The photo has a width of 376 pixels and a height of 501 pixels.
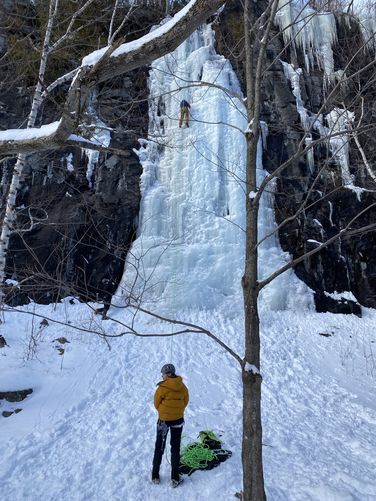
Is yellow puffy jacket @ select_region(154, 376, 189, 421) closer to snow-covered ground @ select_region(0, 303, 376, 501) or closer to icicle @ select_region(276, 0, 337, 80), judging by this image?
snow-covered ground @ select_region(0, 303, 376, 501)

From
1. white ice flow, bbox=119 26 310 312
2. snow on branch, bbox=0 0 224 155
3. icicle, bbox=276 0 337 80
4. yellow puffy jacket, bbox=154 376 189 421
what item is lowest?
yellow puffy jacket, bbox=154 376 189 421

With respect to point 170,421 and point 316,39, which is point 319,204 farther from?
point 170,421

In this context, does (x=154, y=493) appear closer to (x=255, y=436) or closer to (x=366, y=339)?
(x=255, y=436)

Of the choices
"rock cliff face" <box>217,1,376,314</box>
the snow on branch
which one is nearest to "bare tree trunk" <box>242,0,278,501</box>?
the snow on branch

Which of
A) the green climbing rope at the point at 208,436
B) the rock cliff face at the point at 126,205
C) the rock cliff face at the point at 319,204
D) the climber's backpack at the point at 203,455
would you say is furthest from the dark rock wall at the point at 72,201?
the climber's backpack at the point at 203,455

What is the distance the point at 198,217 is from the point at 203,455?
27.3 feet

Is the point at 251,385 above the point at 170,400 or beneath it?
above

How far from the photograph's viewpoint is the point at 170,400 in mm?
3936

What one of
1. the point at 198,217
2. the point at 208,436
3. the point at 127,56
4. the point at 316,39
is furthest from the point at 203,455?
the point at 316,39

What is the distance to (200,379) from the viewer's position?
7277 millimetres

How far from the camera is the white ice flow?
1112cm

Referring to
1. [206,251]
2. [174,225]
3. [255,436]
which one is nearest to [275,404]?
[255,436]

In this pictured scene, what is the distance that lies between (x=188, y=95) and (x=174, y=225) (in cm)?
524

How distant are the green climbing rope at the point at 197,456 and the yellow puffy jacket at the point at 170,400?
63cm
